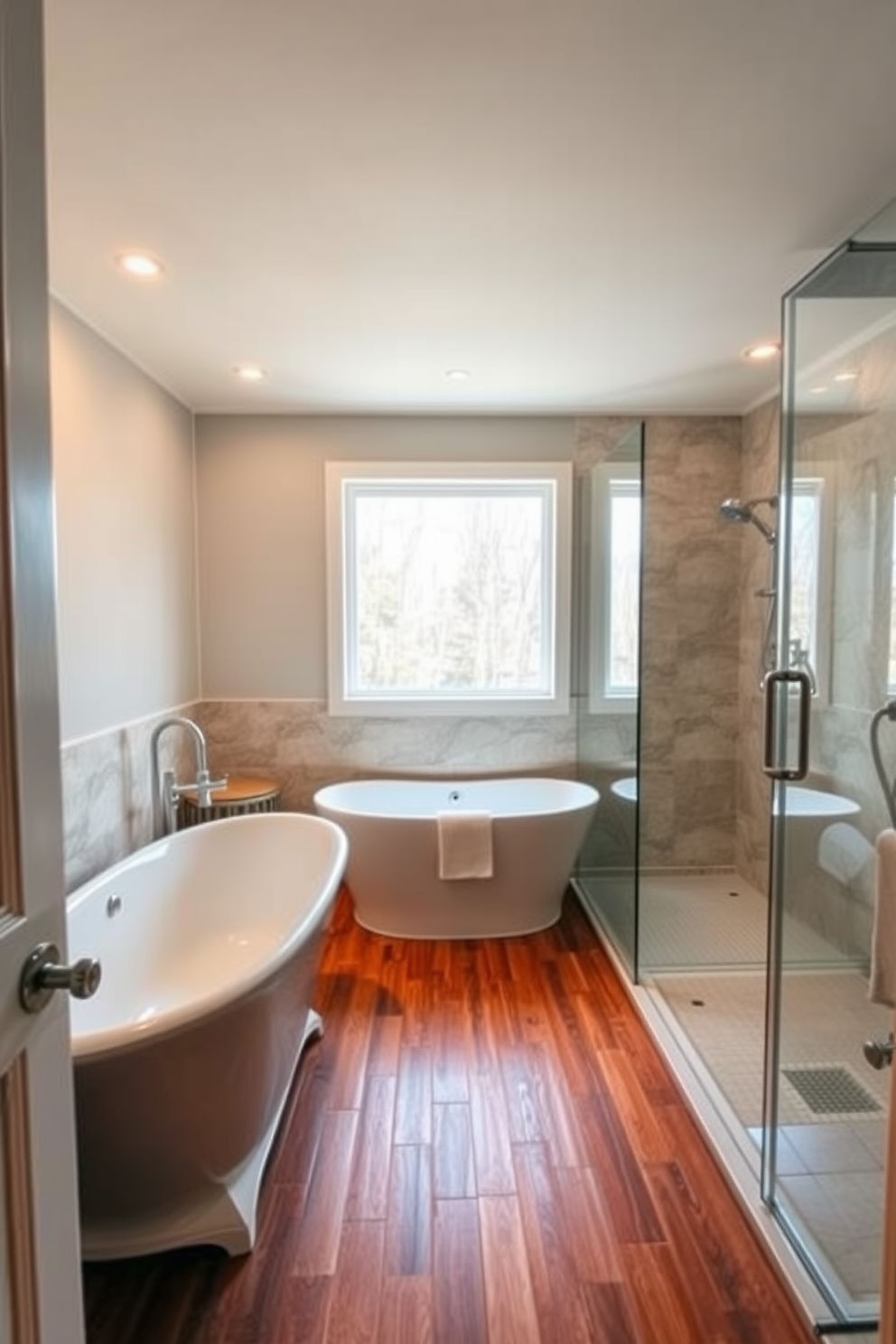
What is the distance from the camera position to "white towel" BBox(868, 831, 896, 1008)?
1108 millimetres

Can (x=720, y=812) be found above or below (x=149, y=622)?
below

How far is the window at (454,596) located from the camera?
3.29 m

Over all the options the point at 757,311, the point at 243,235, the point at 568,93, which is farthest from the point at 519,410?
the point at 568,93

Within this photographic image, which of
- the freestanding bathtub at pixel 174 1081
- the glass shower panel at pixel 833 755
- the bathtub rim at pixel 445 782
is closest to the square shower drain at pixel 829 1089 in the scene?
the glass shower panel at pixel 833 755

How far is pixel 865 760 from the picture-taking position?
6.43 ft

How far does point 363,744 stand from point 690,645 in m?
1.78

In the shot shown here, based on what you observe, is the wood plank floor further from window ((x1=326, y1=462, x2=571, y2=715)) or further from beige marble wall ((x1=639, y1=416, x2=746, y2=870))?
window ((x1=326, y1=462, x2=571, y2=715))

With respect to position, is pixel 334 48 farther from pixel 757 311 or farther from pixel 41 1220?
pixel 41 1220

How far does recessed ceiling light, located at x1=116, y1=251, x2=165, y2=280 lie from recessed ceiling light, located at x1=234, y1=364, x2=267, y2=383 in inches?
27.6

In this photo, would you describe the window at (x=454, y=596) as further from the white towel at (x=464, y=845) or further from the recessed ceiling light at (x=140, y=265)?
the recessed ceiling light at (x=140, y=265)

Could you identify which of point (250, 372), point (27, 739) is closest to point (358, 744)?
point (250, 372)

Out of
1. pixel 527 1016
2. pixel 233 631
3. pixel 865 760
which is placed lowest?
Answer: pixel 527 1016

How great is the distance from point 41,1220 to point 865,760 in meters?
2.16

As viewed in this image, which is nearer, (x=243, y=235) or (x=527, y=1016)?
(x=243, y=235)
